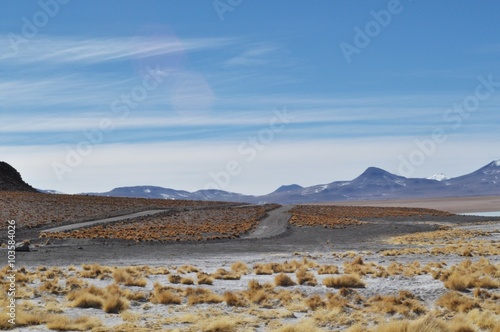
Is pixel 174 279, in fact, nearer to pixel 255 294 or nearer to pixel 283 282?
pixel 283 282

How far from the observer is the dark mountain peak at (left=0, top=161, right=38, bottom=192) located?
119 meters

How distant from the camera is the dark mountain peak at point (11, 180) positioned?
392 feet

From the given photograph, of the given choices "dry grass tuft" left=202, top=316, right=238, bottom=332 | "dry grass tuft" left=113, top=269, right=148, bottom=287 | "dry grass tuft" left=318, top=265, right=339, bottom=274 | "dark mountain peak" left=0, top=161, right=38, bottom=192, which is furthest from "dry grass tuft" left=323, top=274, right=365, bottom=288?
"dark mountain peak" left=0, top=161, right=38, bottom=192

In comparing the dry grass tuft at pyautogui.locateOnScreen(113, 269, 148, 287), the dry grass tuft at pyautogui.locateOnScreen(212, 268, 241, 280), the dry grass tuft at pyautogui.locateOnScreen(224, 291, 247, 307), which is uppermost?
the dry grass tuft at pyautogui.locateOnScreen(113, 269, 148, 287)

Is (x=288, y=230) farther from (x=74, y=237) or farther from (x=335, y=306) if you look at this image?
(x=335, y=306)

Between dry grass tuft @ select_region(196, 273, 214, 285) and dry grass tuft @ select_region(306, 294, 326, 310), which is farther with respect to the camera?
dry grass tuft @ select_region(196, 273, 214, 285)

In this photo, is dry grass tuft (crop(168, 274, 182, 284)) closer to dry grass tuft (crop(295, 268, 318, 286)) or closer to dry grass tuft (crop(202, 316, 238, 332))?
dry grass tuft (crop(295, 268, 318, 286))

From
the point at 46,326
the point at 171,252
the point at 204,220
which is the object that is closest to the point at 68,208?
the point at 204,220

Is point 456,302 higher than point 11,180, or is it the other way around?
point 11,180

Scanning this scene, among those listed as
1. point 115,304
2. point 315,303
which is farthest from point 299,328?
point 115,304

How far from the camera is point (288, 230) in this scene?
5650 centimetres

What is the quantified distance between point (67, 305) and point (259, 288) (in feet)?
18.0

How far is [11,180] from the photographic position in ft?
413

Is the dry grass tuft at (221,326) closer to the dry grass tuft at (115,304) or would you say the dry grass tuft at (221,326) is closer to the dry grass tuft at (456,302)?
the dry grass tuft at (115,304)
